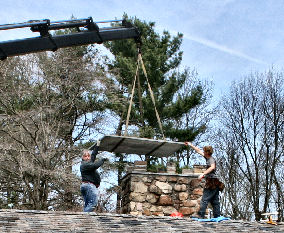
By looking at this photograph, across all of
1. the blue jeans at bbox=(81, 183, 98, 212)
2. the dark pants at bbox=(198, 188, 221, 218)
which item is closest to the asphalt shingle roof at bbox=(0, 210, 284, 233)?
the dark pants at bbox=(198, 188, 221, 218)

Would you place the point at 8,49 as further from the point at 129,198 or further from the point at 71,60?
the point at 71,60

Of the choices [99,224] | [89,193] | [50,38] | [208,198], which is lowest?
[99,224]

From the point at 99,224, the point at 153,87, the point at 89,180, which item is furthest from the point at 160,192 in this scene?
the point at 153,87

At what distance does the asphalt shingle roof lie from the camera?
7.46 m

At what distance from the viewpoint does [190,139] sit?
2022 cm

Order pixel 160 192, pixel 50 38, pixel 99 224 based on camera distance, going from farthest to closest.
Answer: pixel 160 192, pixel 50 38, pixel 99 224

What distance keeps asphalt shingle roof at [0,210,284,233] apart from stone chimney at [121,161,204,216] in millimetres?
1886

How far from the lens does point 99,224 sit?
7891 millimetres

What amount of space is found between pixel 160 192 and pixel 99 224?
3.12 m

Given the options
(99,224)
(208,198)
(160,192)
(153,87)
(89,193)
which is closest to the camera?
(99,224)

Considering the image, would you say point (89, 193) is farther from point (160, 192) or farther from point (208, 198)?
point (160, 192)

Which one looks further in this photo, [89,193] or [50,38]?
[50,38]

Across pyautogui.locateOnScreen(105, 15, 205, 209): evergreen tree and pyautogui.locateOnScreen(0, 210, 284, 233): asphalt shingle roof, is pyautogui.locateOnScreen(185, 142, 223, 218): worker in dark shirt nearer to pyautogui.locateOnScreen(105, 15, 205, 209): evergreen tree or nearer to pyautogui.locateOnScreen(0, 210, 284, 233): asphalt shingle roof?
pyautogui.locateOnScreen(0, 210, 284, 233): asphalt shingle roof

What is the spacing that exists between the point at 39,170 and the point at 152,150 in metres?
5.67
